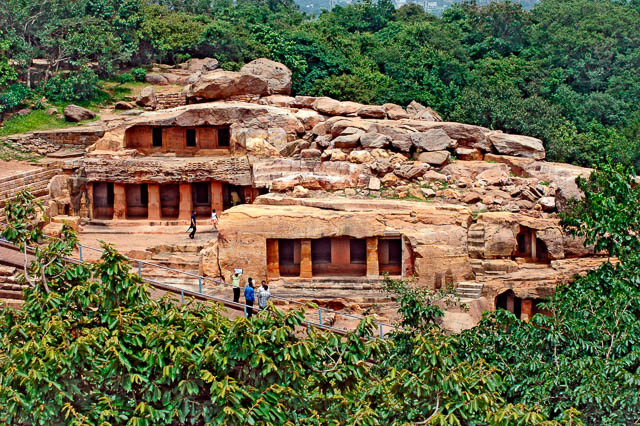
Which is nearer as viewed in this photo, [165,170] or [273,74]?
[165,170]

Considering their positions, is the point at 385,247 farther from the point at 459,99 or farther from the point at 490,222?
the point at 459,99

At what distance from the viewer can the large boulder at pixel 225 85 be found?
109ft

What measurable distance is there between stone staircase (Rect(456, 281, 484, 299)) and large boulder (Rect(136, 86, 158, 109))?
16930mm

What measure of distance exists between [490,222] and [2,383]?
51.8 ft

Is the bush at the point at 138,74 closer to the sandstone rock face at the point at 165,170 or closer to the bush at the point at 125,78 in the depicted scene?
the bush at the point at 125,78

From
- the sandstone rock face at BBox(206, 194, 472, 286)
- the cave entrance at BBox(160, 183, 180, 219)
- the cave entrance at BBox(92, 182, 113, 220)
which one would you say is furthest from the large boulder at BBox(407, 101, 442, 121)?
the cave entrance at BBox(92, 182, 113, 220)

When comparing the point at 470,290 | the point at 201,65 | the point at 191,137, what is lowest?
the point at 470,290

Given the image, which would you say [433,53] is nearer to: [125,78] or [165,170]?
[125,78]

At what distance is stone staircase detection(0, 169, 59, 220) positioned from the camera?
2734cm

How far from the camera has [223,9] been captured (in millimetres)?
51062

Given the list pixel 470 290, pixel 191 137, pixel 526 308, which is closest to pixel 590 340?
pixel 470 290

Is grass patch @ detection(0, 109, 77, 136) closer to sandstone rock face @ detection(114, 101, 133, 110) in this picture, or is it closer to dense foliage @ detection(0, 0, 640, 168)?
dense foliage @ detection(0, 0, 640, 168)

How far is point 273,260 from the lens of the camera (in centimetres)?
2453

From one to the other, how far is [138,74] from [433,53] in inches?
595
